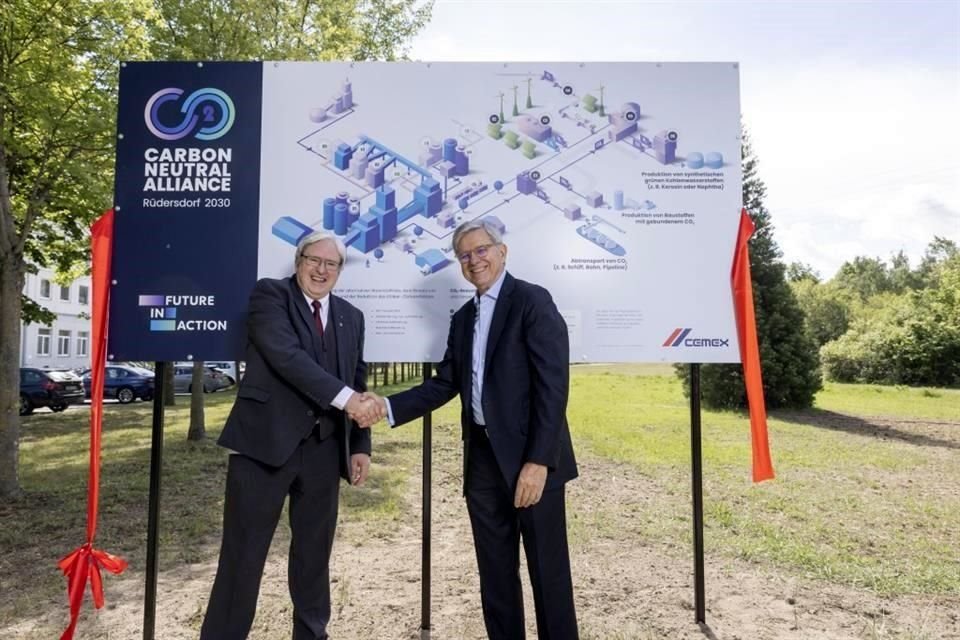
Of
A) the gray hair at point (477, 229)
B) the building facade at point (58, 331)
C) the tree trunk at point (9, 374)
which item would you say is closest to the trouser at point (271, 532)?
the gray hair at point (477, 229)

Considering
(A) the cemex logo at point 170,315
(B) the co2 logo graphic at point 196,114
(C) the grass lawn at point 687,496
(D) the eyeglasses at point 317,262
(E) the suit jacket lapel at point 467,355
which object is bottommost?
(C) the grass lawn at point 687,496

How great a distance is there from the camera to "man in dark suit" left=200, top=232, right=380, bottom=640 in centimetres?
264

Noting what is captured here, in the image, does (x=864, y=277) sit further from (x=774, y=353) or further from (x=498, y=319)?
(x=498, y=319)

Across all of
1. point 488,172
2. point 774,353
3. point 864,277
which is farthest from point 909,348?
point 864,277

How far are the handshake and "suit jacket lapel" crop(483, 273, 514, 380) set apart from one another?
0.52 metres

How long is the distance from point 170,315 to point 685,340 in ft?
9.35

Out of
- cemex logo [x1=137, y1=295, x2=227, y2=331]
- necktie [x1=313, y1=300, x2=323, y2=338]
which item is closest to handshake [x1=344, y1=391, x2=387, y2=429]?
necktie [x1=313, y1=300, x2=323, y2=338]

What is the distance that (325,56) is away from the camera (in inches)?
376

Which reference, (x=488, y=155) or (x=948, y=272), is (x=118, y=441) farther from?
(x=948, y=272)

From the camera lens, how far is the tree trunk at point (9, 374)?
655cm

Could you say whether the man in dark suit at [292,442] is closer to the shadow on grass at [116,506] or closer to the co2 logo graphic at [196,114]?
the co2 logo graphic at [196,114]

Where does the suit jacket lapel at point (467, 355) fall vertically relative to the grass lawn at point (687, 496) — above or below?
above

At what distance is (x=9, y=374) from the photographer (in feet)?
21.5

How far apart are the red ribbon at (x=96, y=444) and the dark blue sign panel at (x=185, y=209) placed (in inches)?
2.7
